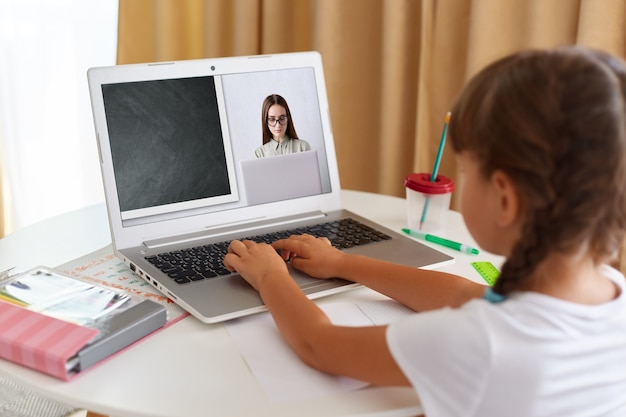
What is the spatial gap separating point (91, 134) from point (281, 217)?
124 centimetres

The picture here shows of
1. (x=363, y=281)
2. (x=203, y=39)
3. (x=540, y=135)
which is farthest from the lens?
(x=203, y=39)

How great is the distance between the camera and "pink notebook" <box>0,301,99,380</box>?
0.81 m

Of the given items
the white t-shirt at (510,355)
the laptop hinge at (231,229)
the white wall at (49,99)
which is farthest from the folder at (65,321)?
the white wall at (49,99)

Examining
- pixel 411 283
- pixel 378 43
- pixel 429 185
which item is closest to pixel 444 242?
pixel 429 185

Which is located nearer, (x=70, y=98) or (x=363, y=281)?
(x=363, y=281)

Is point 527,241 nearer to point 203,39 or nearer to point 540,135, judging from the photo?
point 540,135

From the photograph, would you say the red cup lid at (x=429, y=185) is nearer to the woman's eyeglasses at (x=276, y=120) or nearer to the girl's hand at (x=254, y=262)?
the woman's eyeglasses at (x=276, y=120)

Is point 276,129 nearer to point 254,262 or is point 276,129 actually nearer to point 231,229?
point 231,229

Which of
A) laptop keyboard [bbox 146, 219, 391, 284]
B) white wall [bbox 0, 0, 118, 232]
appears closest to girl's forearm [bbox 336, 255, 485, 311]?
laptop keyboard [bbox 146, 219, 391, 284]

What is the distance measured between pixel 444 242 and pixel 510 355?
56 centimetres

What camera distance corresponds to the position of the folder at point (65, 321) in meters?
0.82

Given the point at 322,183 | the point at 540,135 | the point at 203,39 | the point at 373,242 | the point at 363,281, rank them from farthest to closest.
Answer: the point at 203,39 → the point at 322,183 → the point at 373,242 → the point at 363,281 → the point at 540,135

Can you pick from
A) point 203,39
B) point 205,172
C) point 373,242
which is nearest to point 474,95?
point 373,242

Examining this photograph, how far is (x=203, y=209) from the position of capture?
126cm
